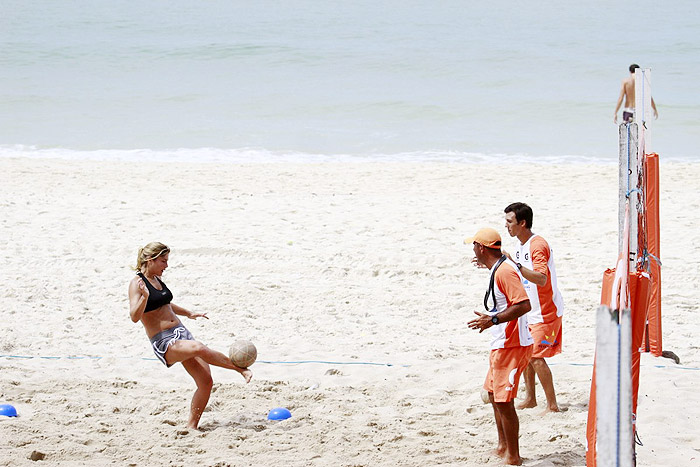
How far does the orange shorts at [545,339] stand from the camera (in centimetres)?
602

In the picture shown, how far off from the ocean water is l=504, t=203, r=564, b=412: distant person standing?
48.3 feet

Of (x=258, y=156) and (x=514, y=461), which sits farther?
(x=258, y=156)

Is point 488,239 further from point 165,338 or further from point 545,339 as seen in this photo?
point 165,338

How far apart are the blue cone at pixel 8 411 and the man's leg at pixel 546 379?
372 cm

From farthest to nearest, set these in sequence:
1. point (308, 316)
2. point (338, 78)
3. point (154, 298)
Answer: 1. point (338, 78)
2. point (308, 316)
3. point (154, 298)

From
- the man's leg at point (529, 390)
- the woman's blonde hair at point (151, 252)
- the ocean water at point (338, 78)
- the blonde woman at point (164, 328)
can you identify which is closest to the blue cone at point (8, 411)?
the blonde woman at point (164, 328)

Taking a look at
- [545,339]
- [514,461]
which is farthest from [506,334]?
[545,339]

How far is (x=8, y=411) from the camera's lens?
6.15 meters

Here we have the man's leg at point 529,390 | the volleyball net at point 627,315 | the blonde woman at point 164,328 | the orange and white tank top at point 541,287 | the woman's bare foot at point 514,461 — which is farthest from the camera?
the man's leg at point 529,390

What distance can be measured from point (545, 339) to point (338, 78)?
1155 inches

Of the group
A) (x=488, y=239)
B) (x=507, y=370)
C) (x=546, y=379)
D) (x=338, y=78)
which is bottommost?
(x=546, y=379)

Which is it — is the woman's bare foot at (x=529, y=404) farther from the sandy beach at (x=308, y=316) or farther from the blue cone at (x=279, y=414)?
the blue cone at (x=279, y=414)

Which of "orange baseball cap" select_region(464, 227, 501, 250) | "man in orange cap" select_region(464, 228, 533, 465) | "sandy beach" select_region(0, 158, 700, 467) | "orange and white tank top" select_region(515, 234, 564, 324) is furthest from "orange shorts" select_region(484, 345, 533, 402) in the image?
"orange and white tank top" select_region(515, 234, 564, 324)

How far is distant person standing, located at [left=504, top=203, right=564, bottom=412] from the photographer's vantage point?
5.86 metres
